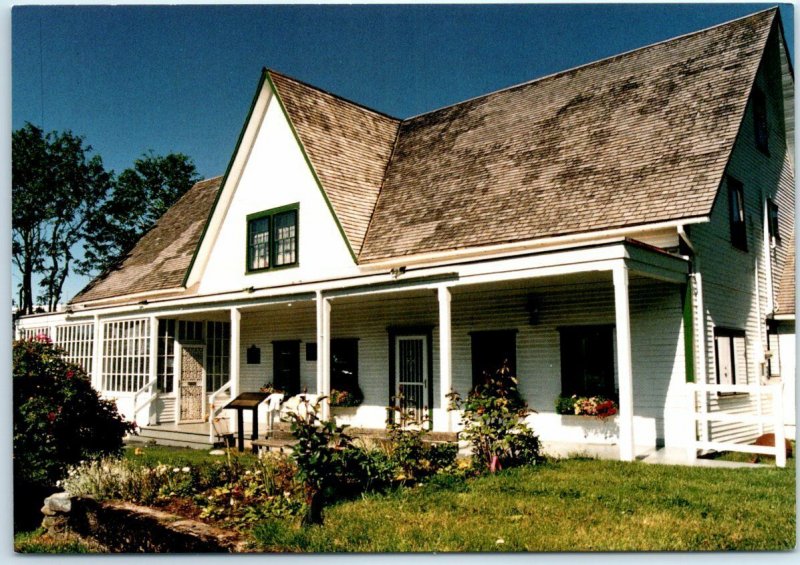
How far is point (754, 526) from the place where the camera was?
6.76m

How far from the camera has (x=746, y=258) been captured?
40.4ft

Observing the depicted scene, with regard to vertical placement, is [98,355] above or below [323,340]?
below

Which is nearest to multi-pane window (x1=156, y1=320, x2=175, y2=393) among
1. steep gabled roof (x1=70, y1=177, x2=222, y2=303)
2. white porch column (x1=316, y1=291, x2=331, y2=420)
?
steep gabled roof (x1=70, y1=177, x2=222, y2=303)

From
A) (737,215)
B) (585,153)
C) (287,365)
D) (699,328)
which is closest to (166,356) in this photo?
(287,365)

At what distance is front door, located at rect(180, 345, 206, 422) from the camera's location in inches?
658

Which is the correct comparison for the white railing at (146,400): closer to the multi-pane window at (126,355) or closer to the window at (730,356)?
the multi-pane window at (126,355)

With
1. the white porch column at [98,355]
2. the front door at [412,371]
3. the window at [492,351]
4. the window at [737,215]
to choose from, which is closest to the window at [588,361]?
the window at [492,351]

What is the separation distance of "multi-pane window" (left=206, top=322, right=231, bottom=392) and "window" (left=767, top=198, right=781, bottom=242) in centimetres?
1214

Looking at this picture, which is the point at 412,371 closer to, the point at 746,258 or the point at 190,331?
→ the point at 190,331

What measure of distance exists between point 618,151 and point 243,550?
341 inches

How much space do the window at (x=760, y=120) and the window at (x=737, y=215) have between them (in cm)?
112

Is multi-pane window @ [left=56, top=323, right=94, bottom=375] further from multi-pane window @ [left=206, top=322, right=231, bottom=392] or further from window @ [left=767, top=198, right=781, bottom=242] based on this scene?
window @ [left=767, top=198, right=781, bottom=242]

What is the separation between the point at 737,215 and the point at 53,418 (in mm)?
10747

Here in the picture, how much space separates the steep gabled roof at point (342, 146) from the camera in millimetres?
14922
